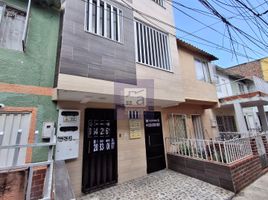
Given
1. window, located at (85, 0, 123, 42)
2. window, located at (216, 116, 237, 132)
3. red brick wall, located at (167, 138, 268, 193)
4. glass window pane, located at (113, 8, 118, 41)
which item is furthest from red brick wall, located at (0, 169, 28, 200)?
window, located at (216, 116, 237, 132)

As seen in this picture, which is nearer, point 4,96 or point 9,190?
point 9,190

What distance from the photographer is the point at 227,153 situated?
4.30 meters

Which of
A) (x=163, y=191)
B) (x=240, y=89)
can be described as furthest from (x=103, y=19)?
(x=240, y=89)

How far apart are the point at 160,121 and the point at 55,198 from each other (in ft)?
16.6

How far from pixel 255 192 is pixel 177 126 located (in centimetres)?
354

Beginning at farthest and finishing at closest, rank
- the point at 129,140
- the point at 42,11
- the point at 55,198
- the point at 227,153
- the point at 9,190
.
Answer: the point at 129,140 → the point at 227,153 → the point at 42,11 → the point at 9,190 → the point at 55,198

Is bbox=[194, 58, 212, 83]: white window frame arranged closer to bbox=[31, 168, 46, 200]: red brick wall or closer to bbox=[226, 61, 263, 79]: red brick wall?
bbox=[31, 168, 46, 200]: red brick wall

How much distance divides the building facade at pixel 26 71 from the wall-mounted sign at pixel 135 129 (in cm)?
264

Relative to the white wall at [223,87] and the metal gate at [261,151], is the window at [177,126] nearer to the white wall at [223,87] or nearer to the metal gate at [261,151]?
the metal gate at [261,151]

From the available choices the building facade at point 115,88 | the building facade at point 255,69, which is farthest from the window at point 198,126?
the building facade at point 255,69

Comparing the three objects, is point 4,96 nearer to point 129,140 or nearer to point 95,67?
point 95,67

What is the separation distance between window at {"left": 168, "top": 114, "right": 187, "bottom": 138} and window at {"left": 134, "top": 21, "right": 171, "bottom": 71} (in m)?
2.50

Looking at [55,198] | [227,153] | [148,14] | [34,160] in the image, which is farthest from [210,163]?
[148,14]

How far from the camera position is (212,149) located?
5055mm
